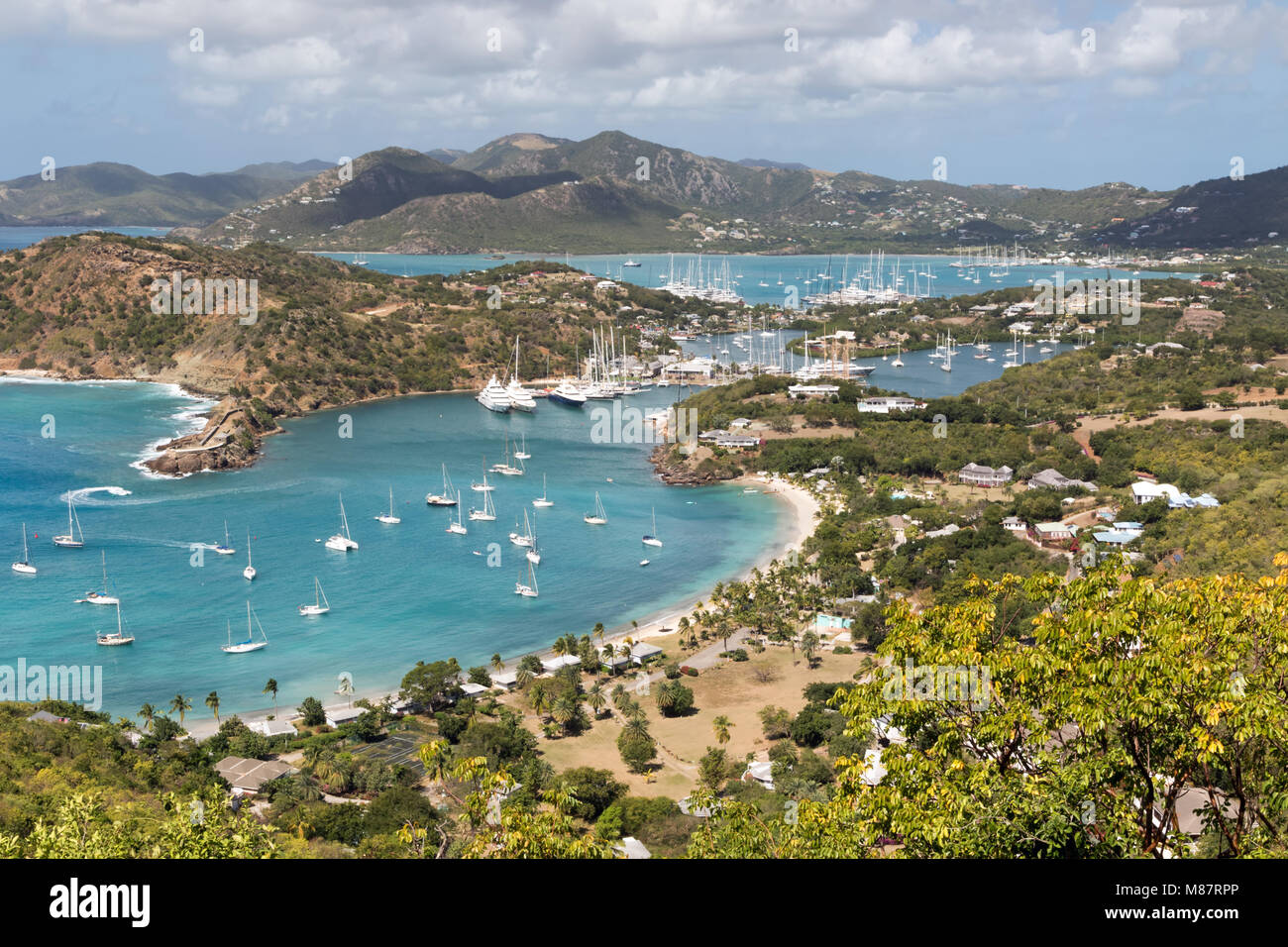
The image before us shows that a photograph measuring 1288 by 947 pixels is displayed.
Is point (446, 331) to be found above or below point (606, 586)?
above

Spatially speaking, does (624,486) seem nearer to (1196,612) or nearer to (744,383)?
(744,383)

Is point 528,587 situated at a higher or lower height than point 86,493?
lower

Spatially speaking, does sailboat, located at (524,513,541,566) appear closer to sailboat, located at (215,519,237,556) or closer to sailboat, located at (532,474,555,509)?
sailboat, located at (532,474,555,509)

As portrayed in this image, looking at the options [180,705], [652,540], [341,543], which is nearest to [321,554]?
[341,543]

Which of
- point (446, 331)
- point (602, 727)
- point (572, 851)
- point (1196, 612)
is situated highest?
point (446, 331)

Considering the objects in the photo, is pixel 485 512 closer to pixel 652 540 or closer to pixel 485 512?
pixel 485 512

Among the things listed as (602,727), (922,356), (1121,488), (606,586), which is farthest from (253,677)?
(922,356)
